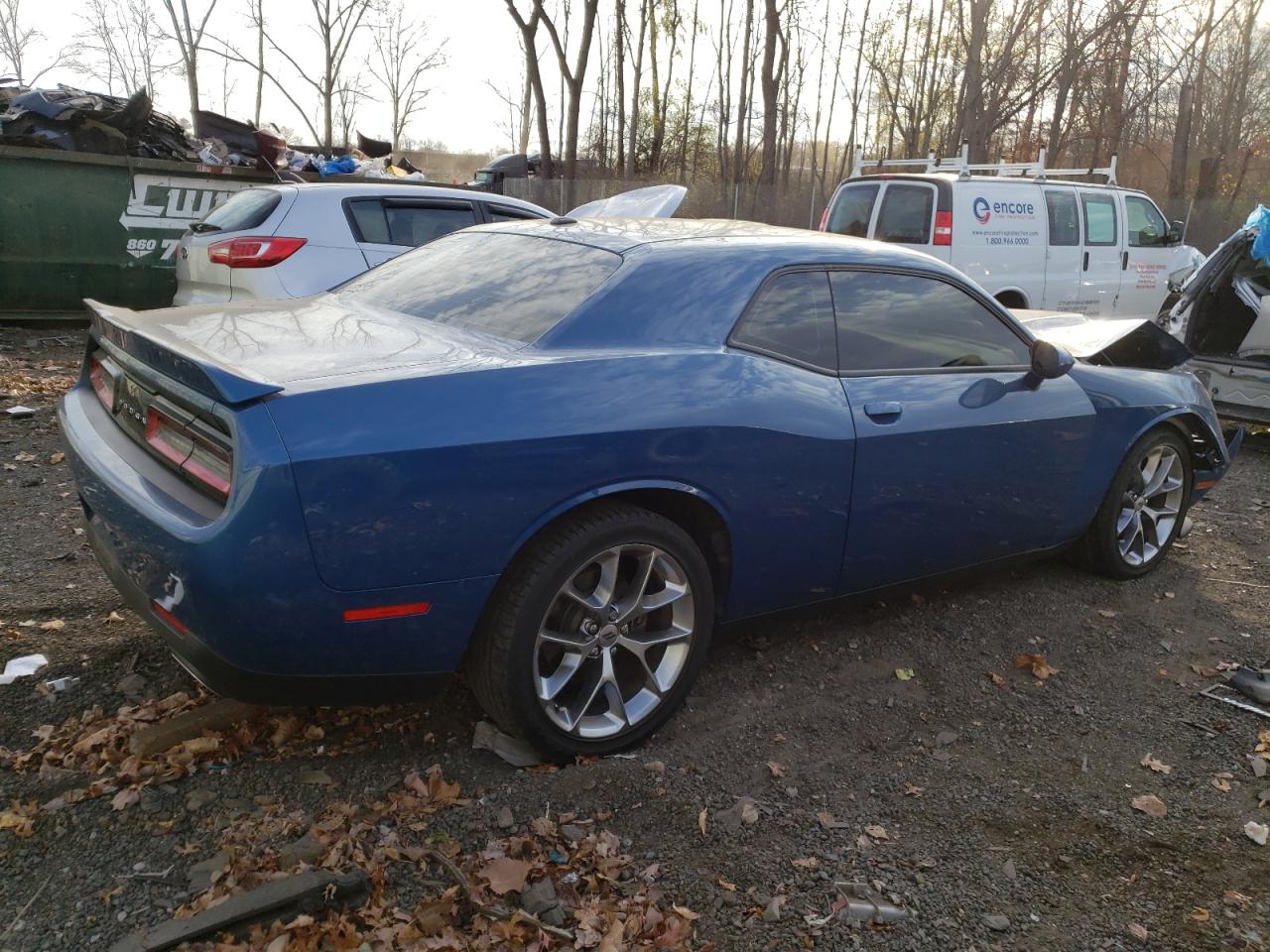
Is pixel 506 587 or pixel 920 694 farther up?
pixel 506 587

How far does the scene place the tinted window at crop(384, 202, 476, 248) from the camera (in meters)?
7.65

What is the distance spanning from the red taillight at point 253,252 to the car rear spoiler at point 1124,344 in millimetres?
5058

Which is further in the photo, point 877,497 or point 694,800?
point 877,497

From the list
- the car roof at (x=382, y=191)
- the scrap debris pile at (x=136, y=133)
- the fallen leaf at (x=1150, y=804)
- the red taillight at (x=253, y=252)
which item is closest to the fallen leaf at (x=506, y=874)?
the fallen leaf at (x=1150, y=804)

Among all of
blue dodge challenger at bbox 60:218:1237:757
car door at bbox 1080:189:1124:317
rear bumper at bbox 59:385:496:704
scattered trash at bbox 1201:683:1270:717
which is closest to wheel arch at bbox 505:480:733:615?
blue dodge challenger at bbox 60:218:1237:757

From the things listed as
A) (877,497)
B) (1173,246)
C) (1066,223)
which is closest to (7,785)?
(877,497)

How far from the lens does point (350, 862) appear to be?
2.49 metres

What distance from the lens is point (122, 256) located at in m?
9.70

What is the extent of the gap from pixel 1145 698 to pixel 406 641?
2.77m

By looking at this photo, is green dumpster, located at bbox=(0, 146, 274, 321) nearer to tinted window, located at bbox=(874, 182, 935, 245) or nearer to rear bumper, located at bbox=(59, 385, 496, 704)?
tinted window, located at bbox=(874, 182, 935, 245)

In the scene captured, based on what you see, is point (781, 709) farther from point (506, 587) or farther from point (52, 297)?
point (52, 297)

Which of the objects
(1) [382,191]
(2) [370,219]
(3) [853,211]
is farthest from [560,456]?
(3) [853,211]

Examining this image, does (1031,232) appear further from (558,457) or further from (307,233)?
(558,457)

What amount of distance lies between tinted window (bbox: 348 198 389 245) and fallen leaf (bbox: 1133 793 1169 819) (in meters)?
6.30
